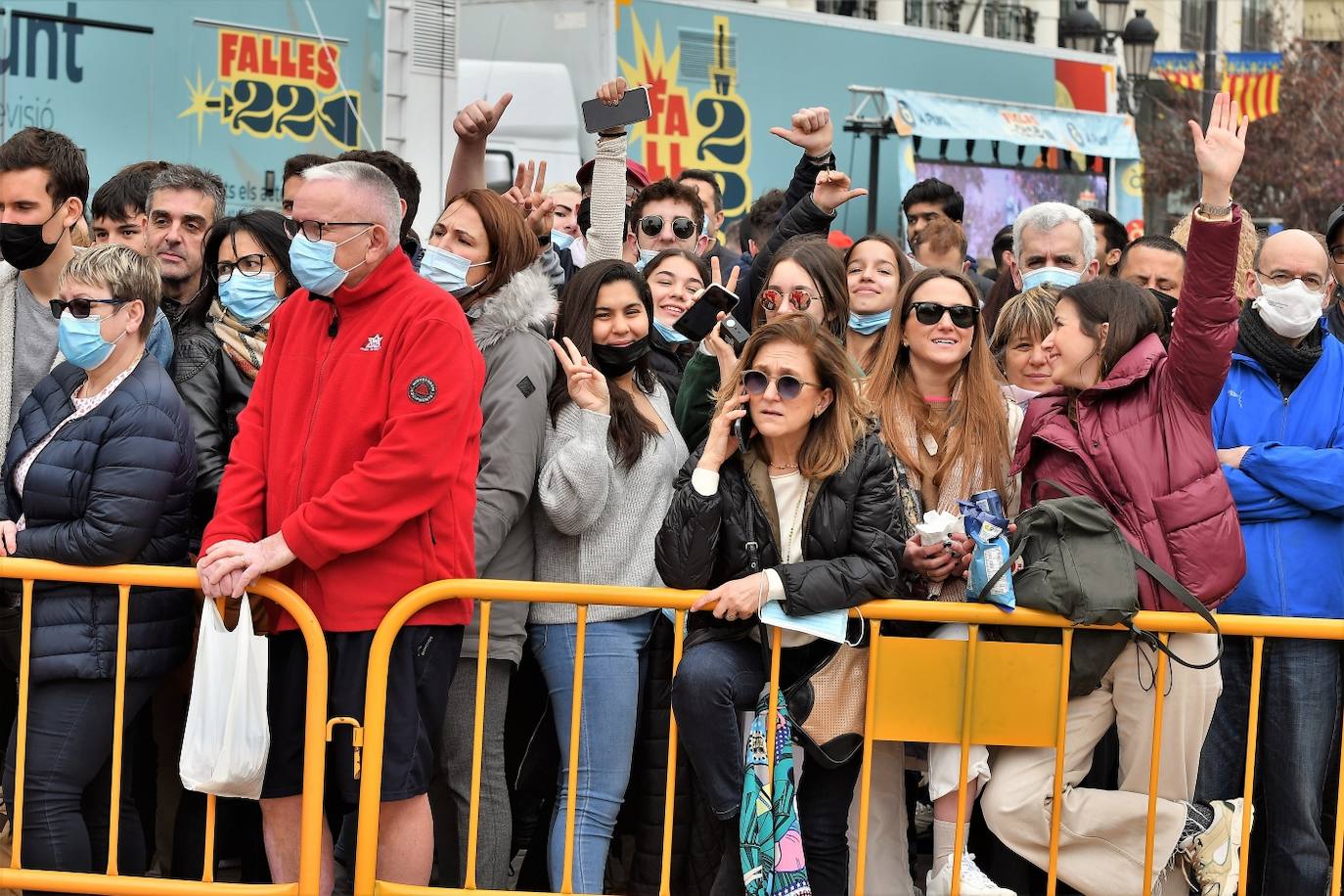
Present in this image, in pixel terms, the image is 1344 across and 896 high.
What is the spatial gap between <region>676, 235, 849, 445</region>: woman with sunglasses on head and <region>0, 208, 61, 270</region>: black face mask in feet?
6.99

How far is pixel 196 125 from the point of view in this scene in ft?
32.6

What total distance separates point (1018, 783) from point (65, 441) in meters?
2.89

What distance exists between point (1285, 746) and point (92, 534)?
3.55m

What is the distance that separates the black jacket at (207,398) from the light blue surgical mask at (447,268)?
0.67 m

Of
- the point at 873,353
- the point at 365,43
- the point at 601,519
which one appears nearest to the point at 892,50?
the point at 365,43

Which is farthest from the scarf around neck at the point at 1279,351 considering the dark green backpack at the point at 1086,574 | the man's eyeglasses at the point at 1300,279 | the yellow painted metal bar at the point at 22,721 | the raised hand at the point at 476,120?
the yellow painted metal bar at the point at 22,721

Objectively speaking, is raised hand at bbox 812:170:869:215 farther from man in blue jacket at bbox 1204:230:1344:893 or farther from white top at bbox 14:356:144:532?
white top at bbox 14:356:144:532

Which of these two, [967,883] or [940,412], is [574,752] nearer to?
[967,883]

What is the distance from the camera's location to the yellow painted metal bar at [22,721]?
460 centimetres

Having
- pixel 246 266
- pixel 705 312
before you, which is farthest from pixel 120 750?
pixel 705 312

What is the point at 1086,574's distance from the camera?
452 cm

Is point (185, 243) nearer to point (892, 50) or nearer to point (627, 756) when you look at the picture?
point (627, 756)

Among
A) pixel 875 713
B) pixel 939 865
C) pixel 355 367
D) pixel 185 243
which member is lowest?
pixel 939 865

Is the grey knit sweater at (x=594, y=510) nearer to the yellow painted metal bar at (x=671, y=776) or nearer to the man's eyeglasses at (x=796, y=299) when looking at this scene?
the yellow painted metal bar at (x=671, y=776)
